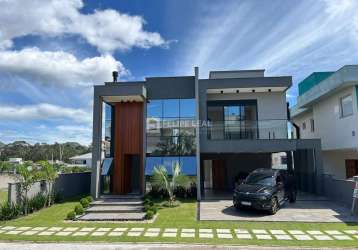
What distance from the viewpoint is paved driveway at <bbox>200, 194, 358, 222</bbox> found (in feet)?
40.0

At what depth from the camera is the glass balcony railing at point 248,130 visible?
60.7 ft

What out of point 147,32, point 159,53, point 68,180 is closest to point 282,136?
point 159,53

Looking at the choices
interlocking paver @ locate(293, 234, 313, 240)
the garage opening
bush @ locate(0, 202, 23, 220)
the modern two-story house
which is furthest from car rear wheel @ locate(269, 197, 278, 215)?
bush @ locate(0, 202, 23, 220)

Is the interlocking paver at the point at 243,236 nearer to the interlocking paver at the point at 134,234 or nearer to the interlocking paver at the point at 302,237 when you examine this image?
the interlocking paver at the point at 302,237

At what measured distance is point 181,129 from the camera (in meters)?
18.6

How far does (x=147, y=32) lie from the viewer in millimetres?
14820

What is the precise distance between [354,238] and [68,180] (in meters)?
15.6

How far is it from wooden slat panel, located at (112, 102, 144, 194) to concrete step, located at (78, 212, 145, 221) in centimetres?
486

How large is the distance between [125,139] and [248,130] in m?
8.03

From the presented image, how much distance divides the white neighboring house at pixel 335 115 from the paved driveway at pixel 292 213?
15.5 feet

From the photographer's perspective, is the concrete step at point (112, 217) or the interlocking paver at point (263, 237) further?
the concrete step at point (112, 217)

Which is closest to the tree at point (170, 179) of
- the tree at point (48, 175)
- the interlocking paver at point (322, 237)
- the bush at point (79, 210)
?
the bush at point (79, 210)

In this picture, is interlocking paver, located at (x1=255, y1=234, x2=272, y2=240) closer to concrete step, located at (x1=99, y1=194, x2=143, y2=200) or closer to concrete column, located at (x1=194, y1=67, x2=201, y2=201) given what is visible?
concrete column, located at (x1=194, y1=67, x2=201, y2=201)

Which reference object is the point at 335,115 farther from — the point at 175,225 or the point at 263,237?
the point at 175,225
